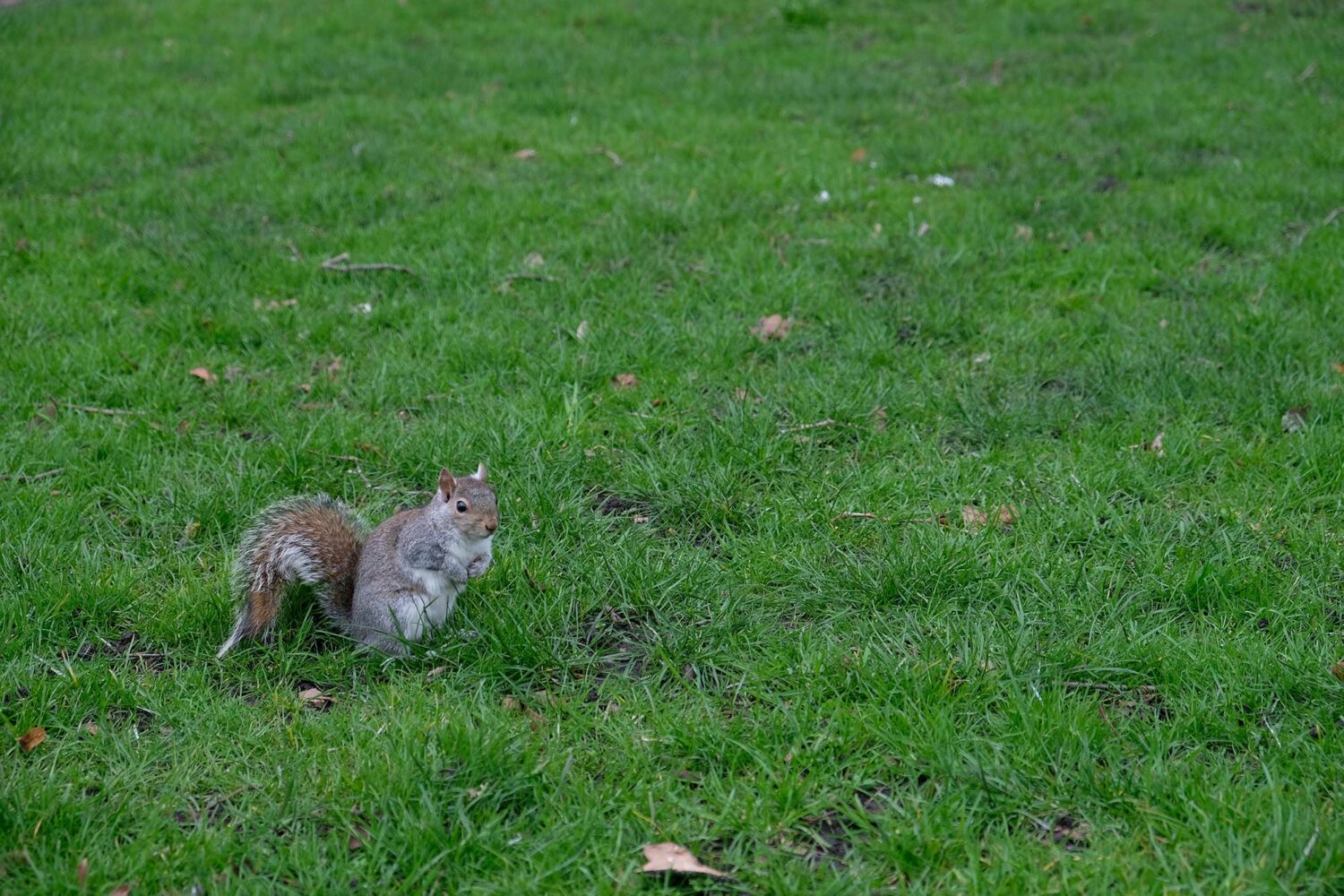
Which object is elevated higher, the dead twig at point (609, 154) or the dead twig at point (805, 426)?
the dead twig at point (609, 154)

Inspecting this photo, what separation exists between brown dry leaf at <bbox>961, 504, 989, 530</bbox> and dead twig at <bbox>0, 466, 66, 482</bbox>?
2465 mm

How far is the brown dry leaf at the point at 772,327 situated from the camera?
407 cm

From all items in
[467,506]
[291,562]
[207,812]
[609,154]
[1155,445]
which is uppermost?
[609,154]

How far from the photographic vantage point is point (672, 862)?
1.97 meters

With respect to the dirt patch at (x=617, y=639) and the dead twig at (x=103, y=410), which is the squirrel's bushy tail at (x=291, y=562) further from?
the dead twig at (x=103, y=410)

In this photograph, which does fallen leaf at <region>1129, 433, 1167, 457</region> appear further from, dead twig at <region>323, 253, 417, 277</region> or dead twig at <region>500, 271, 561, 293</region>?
dead twig at <region>323, 253, 417, 277</region>

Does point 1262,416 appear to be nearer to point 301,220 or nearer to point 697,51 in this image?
point 301,220

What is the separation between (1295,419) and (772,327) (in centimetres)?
166

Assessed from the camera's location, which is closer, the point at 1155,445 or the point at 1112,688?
the point at 1112,688

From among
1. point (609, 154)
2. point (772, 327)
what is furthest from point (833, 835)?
point (609, 154)

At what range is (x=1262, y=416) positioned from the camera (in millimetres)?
3451

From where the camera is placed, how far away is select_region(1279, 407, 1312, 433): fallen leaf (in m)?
3.37

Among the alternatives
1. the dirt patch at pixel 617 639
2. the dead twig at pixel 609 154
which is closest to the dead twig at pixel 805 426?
the dirt patch at pixel 617 639

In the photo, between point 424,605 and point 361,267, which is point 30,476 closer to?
point 424,605
